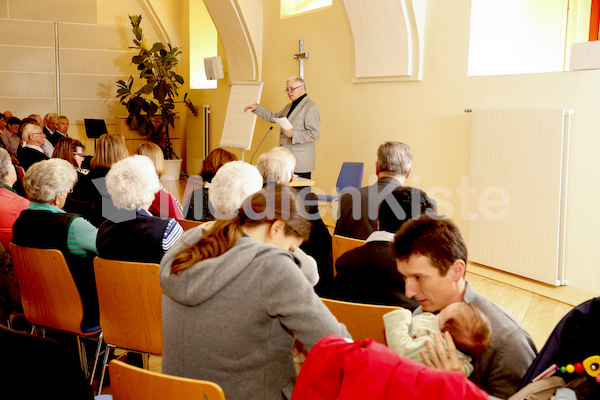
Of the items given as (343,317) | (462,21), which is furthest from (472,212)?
(343,317)

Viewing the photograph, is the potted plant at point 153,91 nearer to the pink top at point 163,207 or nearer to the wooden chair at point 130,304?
the pink top at point 163,207

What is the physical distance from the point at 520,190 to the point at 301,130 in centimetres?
248

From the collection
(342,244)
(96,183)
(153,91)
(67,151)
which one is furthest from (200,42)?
(342,244)

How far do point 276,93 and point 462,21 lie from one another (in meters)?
3.65

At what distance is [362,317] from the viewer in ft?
6.24

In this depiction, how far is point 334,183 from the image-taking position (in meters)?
7.33

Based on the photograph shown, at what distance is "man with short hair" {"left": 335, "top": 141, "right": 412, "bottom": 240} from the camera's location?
11.3ft

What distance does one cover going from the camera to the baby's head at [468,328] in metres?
1.33

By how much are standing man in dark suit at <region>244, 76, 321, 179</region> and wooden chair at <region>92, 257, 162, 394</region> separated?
3864 mm

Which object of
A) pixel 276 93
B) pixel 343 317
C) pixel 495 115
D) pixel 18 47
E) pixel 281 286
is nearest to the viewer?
pixel 281 286

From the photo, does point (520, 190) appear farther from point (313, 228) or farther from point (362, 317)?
point (362, 317)

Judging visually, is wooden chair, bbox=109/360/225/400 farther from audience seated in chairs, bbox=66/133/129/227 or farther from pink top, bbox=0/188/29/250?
audience seated in chairs, bbox=66/133/129/227

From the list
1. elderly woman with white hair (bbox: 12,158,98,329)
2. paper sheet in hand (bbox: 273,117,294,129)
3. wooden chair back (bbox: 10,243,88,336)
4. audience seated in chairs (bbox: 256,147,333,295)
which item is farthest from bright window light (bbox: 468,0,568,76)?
wooden chair back (bbox: 10,243,88,336)

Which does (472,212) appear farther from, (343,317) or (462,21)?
(343,317)
